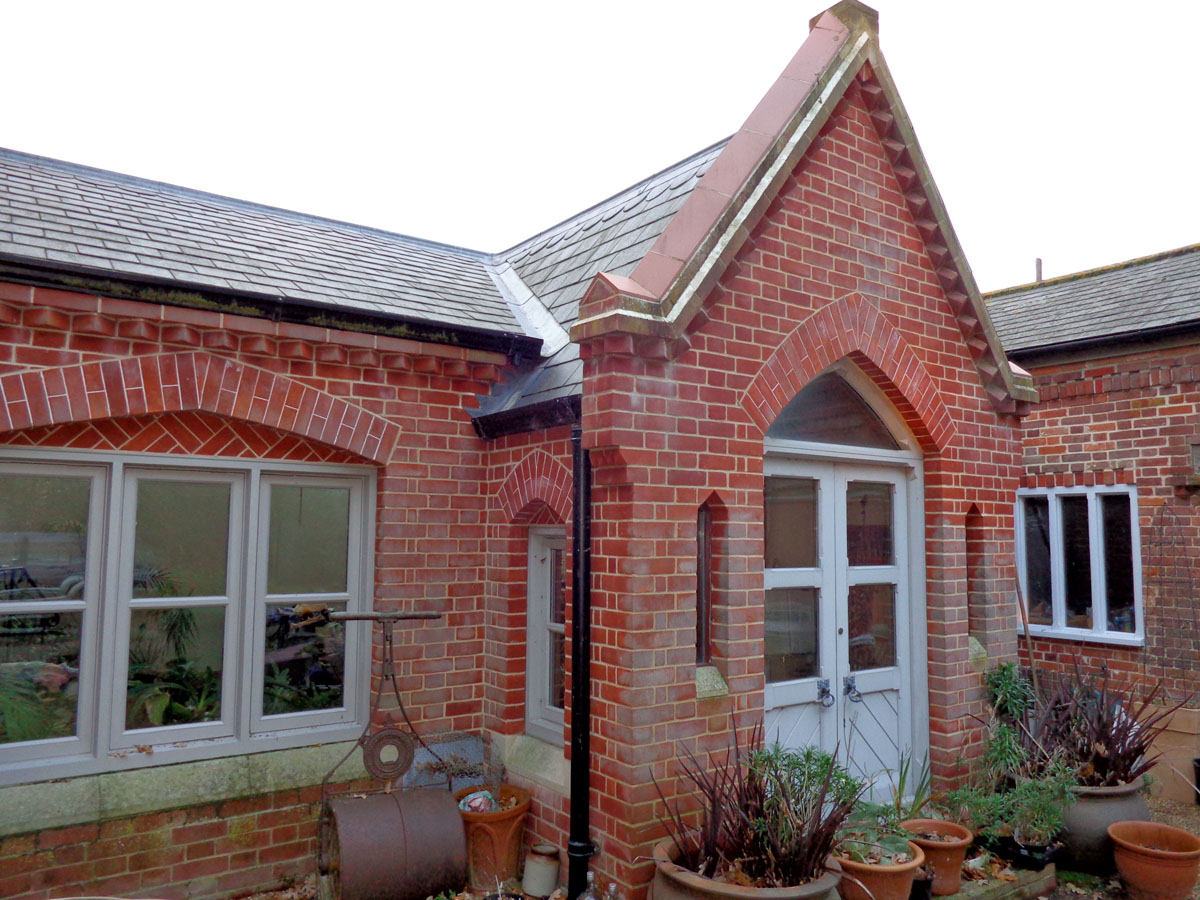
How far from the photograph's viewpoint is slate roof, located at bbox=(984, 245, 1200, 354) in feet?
28.7

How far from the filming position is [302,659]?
5.79 metres

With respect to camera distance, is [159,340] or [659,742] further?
[159,340]

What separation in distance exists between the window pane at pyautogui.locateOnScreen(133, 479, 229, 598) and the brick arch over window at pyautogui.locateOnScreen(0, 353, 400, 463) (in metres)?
0.59

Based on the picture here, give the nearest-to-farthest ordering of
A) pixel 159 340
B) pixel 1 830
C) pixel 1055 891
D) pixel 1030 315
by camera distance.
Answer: pixel 1 830 → pixel 159 340 → pixel 1055 891 → pixel 1030 315

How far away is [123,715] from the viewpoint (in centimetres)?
514

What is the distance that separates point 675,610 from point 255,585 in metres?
2.79

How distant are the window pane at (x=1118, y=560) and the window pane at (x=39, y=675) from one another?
9309 mm

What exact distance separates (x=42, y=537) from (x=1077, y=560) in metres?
9.52

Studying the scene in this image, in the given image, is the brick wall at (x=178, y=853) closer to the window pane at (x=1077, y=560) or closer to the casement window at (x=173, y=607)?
the casement window at (x=173, y=607)

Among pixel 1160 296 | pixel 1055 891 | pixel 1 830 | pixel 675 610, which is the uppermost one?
pixel 1160 296

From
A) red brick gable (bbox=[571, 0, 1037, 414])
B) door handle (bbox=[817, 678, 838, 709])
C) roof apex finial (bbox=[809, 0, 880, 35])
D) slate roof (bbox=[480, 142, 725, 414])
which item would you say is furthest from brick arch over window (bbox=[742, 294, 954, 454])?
roof apex finial (bbox=[809, 0, 880, 35])

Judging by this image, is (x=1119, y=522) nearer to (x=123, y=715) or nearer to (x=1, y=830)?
(x=123, y=715)

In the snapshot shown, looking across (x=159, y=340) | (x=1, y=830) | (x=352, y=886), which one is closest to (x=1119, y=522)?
(x=352, y=886)

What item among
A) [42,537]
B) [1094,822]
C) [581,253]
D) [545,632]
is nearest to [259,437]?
[42,537]
